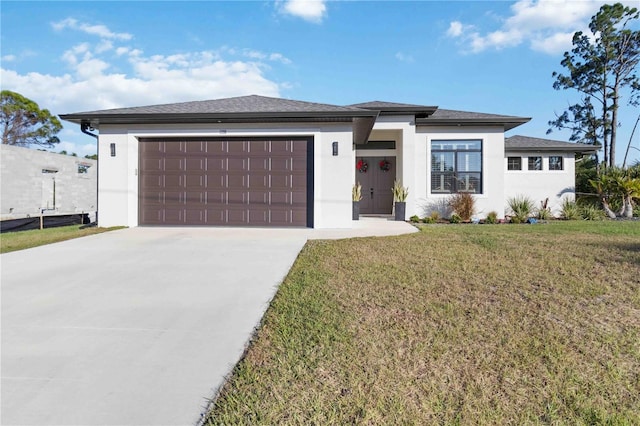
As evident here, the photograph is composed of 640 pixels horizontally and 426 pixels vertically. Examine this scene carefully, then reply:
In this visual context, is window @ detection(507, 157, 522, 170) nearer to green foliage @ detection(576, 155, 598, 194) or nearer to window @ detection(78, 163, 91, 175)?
green foliage @ detection(576, 155, 598, 194)

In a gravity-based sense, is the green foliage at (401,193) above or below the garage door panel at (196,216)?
above

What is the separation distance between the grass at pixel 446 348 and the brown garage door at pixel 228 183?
4.76m

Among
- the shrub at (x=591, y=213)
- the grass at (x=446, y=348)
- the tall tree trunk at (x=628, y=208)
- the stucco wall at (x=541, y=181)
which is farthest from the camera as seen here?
the stucco wall at (x=541, y=181)

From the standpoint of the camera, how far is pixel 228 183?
9.70 metres

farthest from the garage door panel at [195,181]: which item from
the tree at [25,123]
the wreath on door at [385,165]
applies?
the tree at [25,123]

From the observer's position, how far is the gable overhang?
39.6 feet

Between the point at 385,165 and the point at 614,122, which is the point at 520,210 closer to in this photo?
the point at 385,165

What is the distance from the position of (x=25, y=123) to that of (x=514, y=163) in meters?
41.3

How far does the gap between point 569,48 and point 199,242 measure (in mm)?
28538

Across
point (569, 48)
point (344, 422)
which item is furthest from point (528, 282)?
point (569, 48)

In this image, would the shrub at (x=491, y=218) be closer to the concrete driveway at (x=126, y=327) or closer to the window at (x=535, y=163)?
the window at (x=535, y=163)

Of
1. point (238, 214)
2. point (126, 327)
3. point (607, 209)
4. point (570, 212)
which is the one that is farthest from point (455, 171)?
point (126, 327)

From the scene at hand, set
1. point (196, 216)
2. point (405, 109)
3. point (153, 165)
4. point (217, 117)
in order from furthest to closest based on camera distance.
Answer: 1. point (405, 109)
2. point (153, 165)
3. point (196, 216)
4. point (217, 117)

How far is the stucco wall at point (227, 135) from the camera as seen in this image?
9.45 metres
